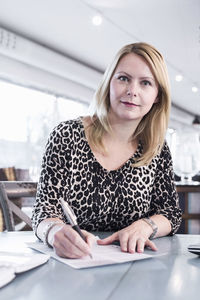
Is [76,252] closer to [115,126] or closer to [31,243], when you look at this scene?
[31,243]

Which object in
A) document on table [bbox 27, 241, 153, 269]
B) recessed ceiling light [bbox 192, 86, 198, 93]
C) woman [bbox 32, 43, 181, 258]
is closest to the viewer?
document on table [bbox 27, 241, 153, 269]

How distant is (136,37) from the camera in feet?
19.4

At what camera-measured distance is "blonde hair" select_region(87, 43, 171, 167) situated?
1.28m

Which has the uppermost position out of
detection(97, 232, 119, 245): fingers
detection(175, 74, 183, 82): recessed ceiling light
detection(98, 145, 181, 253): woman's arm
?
detection(175, 74, 183, 82): recessed ceiling light

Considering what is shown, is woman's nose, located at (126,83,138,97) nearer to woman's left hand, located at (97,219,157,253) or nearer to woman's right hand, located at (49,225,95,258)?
woman's left hand, located at (97,219,157,253)

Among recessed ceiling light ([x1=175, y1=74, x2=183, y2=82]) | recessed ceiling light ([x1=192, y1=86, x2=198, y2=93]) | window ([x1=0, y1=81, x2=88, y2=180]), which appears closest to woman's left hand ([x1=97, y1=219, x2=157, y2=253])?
window ([x1=0, y1=81, x2=88, y2=180])

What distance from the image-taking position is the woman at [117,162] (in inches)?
47.3

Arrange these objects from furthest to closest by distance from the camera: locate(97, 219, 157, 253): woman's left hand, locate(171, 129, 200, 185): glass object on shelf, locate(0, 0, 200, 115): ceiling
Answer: locate(0, 0, 200, 115): ceiling, locate(171, 129, 200, 185): glass object on shelf, locate(97, 219, 157, 253): woman's left hand

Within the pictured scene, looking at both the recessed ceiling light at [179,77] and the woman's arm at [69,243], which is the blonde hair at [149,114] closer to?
the woman's arm at [69,243]

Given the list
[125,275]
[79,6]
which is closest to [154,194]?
[125,275]

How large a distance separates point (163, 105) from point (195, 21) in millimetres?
4136

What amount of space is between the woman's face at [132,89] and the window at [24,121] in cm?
561

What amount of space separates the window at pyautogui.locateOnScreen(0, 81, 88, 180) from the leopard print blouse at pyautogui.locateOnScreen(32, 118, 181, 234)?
557cm

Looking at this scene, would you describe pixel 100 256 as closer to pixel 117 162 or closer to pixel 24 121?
pixel 117 162
